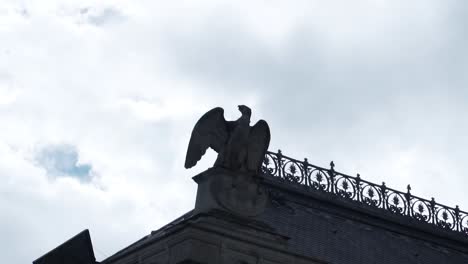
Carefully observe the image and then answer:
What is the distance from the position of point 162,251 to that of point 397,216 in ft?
37.4

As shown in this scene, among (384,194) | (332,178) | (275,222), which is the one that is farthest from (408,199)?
(275,222)

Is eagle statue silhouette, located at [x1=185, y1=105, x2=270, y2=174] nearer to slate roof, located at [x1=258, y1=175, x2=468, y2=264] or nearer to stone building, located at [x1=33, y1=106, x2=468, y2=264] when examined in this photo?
stone building, located at [x1=33, y1=106, x2=468, y2=264]

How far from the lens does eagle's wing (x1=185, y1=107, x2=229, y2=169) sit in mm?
14078

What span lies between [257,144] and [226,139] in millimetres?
563

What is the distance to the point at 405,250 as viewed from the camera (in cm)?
2192

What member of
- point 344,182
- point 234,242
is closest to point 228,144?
point 234,242

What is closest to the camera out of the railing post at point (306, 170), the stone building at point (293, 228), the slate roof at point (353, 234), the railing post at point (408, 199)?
the stone building at point (293, 228)

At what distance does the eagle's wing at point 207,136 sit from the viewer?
46.2 ft

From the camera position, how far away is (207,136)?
14094 mm

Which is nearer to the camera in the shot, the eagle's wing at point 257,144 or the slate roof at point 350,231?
the eagle's wing at point 257,144

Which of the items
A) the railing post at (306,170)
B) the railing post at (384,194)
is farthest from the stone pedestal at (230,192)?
the railing post at (384,194)

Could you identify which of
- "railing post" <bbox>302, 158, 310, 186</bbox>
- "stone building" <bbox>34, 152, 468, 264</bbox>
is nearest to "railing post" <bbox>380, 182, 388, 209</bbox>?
"stone building" <bbox>34, 152, 468, 264</bbox>

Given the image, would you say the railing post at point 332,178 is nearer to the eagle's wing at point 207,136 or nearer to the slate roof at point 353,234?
the slate roof at point 353,234

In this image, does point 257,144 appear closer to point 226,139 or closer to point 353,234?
point 226,139
